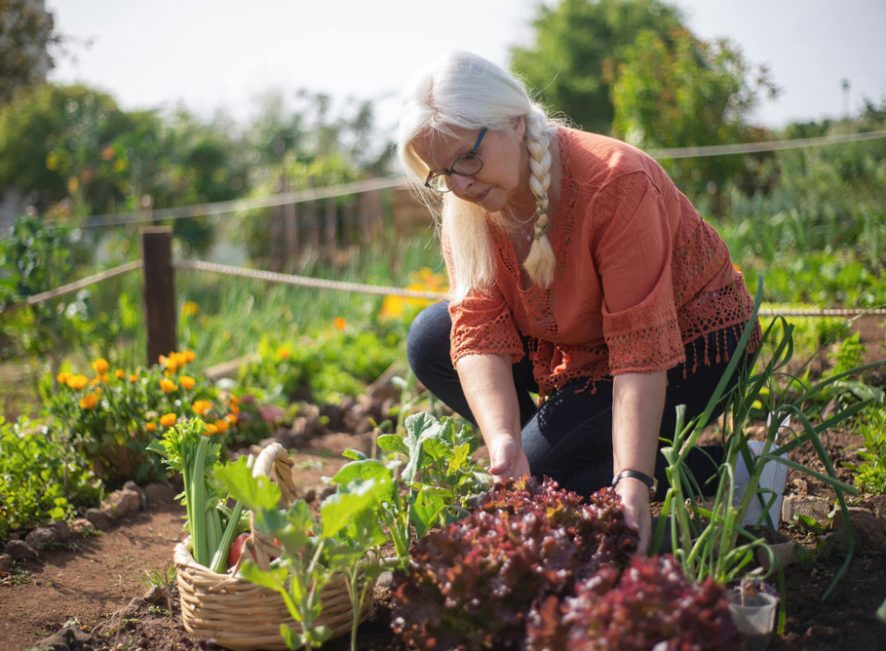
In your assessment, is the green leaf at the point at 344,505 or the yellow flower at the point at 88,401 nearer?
the green leaf at the point at 344,505

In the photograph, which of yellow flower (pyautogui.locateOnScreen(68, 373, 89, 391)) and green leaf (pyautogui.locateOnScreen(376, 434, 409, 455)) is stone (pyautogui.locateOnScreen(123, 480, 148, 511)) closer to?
yellow flower (pyautogui.locateOnScreen(68, 373, 89, 391))

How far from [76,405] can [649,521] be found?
2.22 meters

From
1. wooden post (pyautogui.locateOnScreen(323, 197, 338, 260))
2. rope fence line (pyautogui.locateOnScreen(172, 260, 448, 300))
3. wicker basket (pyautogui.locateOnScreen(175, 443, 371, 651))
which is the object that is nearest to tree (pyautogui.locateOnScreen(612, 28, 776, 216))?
wooden post (pyautogui.locateOnScreen(323, 197, 338, 260))

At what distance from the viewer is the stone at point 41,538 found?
250 centimetres

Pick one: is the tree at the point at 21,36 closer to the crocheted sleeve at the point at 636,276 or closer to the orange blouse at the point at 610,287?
the orange blouse at the point at 610,287

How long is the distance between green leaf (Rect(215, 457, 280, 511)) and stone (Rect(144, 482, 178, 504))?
1.65m

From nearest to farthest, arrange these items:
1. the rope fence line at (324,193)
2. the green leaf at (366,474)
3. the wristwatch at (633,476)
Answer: the green leaf at (366,474)
the wristwatch at (633,476)
the rope fence line at (324,193)

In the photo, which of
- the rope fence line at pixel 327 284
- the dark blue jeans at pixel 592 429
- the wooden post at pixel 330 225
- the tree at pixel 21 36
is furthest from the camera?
the wooden post at pixel 330 225

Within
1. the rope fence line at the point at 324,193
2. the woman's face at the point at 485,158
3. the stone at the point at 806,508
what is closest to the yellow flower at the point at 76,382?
the woman's face at the point at 485,158

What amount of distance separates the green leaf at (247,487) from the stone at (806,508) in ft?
4.44

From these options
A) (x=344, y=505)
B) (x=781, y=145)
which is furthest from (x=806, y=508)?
(x=781, y=145)

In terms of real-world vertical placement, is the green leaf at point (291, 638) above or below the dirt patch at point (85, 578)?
above

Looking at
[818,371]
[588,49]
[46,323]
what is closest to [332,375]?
[46,323]

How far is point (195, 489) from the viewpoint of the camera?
189cm
